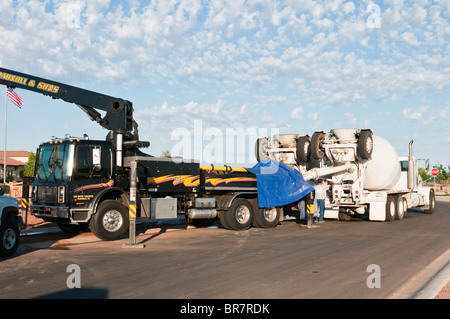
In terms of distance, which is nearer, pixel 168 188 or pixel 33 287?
pixel 33 287

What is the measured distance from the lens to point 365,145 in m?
18.3

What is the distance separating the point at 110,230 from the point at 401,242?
819 cm

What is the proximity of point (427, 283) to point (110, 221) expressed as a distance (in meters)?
8.49

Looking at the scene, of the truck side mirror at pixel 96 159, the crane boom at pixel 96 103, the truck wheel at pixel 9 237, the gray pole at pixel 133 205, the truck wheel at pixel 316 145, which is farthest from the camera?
the truck wheel at pixel 316 145

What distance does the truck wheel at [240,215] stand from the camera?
50.8 ft

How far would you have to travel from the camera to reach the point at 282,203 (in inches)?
650

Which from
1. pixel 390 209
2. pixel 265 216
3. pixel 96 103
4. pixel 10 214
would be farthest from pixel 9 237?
pixel 390 209

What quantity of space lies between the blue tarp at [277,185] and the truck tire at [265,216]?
267mm

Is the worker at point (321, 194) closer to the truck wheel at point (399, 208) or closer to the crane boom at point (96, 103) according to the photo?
the truck wheel at point (399, 208)

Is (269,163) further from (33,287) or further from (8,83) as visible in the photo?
(33,287)

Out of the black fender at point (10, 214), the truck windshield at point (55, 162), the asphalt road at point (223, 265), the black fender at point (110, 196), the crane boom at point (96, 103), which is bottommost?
the asphalt road at point (223, 265)

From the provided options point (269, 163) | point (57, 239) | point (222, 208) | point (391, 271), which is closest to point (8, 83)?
point (57, 239)
